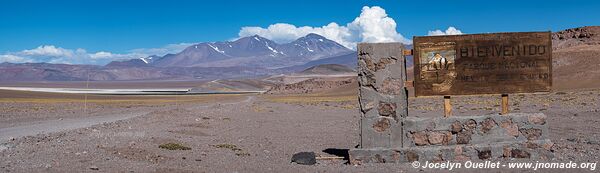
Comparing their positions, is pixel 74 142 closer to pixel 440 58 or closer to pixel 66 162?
pixel 66 162

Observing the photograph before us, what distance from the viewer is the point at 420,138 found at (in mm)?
12789

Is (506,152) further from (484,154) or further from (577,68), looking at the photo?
(577,68)

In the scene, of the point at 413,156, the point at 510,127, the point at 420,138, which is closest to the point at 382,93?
the point at 420,138

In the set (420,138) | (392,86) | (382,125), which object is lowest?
(420,138)

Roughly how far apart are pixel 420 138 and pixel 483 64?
2.02m

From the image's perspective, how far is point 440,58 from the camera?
12914 millimetres

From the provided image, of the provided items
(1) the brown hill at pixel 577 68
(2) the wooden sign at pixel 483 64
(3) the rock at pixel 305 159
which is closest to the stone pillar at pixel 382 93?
(2) the wooden sign at pixel 483 64

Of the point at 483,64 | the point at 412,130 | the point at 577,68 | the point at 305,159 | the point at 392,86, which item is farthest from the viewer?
the point at 577,68

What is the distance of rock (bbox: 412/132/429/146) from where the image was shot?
1278 cm

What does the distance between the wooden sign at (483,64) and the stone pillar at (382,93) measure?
542 millimetres

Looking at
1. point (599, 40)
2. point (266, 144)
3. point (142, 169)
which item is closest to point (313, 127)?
point (266, 144)

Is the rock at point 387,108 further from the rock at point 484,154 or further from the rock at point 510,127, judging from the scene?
the rock at point 510,127

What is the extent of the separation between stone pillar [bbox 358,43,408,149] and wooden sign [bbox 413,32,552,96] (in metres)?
0.54

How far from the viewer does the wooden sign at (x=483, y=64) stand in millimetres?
12914
